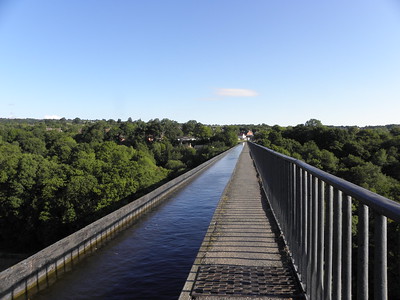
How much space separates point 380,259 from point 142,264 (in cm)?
390

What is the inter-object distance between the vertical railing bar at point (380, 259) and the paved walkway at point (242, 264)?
6.36ft

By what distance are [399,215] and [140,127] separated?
112498 millimetres

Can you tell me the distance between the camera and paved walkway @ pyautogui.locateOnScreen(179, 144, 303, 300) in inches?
125

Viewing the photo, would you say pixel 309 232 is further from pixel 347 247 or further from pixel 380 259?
pixel 380 259

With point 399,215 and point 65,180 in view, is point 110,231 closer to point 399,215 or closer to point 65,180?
point 399,215

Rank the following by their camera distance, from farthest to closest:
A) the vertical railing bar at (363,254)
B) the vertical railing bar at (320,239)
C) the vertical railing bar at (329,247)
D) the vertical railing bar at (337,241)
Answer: the vertical railing bar at (320,239)
the vertical railing bar at (329,247)
the vertical railing bar at (337,241)
the vertical railing bar at (363,254)

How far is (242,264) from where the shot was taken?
3.87 metres

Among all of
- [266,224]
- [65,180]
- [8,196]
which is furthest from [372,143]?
[266,224]

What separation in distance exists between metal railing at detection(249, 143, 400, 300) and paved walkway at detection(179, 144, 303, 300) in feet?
0.89

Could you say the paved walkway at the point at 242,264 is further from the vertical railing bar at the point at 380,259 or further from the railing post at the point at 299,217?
the vertical railing bar at the point at 380,259

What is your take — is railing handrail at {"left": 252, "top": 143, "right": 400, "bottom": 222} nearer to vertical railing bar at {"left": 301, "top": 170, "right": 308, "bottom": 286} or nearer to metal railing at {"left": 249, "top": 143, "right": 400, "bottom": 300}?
metal railing at {"left": 249, "top": 143, "right": 400, "bottom": 300}

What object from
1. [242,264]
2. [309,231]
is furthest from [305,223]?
[242,264]

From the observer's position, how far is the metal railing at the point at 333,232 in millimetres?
1356

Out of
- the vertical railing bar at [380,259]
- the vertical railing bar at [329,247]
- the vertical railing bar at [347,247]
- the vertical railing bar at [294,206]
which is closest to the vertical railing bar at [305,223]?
the vertical railing bar at [294,206]
